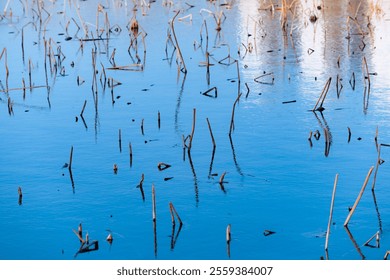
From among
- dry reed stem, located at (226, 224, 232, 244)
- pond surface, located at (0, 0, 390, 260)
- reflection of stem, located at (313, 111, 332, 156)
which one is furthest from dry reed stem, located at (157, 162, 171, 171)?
dry reed stem, located at (226, 224, 232, 244)

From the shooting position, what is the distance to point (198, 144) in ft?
29.0

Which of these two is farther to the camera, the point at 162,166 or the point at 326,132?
the point at 326,132

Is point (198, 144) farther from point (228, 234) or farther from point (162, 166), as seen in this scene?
point (228, 234)

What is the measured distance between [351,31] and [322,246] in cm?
1078

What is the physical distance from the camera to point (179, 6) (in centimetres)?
2081

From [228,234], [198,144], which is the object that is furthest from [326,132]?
[228,234]

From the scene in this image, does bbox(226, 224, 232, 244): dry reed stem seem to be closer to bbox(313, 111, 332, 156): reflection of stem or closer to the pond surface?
the pond surface

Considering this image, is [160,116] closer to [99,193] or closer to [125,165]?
[125,165]

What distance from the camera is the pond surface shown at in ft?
21.1

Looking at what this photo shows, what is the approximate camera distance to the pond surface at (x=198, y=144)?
644 centimetres

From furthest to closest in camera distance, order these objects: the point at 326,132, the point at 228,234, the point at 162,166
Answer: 1. the point at 326,132
2. the point at 162,166
3. the point at 228,234

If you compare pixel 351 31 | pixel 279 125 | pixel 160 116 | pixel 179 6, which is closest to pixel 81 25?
pixel 179 6

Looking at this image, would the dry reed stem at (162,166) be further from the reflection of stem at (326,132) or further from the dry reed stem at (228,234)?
the dry reed stem at (228,234)

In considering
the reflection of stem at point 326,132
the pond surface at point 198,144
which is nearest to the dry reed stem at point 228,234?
the pond surface at point 198,144
